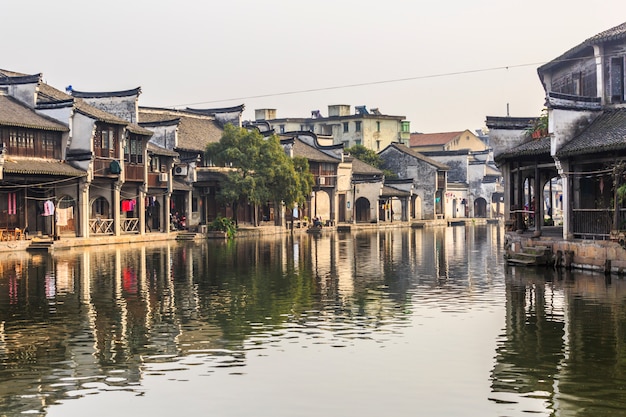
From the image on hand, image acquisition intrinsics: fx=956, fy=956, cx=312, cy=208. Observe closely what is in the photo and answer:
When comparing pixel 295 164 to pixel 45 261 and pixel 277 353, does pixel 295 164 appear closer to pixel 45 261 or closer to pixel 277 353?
pixel 45 261

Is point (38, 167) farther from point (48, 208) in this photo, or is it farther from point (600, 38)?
point (600, 38)

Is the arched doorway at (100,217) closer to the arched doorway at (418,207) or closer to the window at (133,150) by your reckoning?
the window at (133,150)

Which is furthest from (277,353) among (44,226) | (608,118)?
(44,226)

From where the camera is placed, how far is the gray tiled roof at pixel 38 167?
161ft

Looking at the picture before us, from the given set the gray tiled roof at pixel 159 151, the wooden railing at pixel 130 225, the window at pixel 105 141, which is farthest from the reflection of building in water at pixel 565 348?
the gray tiled roof at pixel 159 151

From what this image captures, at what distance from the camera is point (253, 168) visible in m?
70.4

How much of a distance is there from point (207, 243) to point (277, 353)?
42.1 m

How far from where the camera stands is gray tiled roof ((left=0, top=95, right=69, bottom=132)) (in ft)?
167

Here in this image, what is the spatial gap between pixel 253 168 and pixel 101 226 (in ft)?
52.1

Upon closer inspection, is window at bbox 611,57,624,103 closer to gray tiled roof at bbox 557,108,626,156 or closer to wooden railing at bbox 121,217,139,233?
gray tiled roof at bbox 557,108,626,156

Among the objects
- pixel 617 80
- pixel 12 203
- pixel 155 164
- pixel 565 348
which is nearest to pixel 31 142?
pixel 12 203

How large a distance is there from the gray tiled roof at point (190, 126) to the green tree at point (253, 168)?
8.52 ft

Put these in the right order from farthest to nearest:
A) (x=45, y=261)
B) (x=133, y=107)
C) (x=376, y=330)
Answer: (x=133, y=107), (x=45, y=261), (x=376, y=330)

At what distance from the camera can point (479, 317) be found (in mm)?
22172
